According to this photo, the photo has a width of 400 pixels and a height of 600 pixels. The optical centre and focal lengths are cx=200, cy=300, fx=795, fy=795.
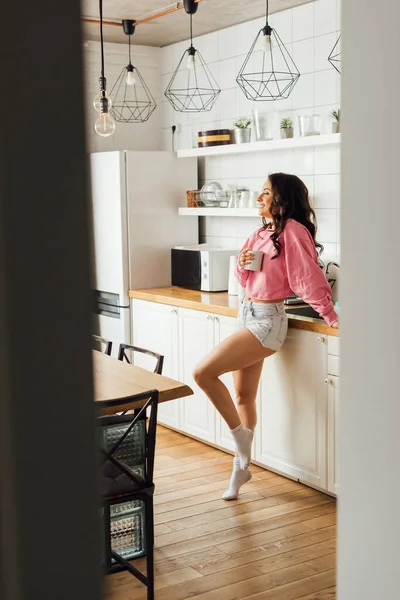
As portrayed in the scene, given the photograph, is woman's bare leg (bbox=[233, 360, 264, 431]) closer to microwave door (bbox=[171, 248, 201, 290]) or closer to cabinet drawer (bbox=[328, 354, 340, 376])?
cabinet drawer (bbox=[328, 354, 340, 376])

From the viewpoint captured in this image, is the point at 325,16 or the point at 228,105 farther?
the point at 228,105

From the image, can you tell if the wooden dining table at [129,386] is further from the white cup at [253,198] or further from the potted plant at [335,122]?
the white cup at [253,198]

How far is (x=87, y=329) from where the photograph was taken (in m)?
0.16

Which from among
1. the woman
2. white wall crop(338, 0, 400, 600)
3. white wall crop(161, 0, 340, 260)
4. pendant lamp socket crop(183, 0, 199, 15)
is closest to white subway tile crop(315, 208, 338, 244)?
white wall crop(161, 0, 340, 260)

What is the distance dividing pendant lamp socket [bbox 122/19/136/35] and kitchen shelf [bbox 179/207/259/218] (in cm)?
126

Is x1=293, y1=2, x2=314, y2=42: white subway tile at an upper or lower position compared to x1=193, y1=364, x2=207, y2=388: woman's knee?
upper

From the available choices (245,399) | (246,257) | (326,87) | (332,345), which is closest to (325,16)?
(326,87)

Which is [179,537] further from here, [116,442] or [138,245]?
[138,245]

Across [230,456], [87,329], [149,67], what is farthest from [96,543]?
[149,67]

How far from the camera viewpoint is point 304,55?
16.1 ft

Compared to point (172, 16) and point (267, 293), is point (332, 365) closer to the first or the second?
point (267, 293)

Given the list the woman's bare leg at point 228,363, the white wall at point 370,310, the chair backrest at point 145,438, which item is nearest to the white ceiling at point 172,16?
the woman's bare leg at point 228,363

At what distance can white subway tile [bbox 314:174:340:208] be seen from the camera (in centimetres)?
469

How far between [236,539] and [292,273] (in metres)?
1.31
